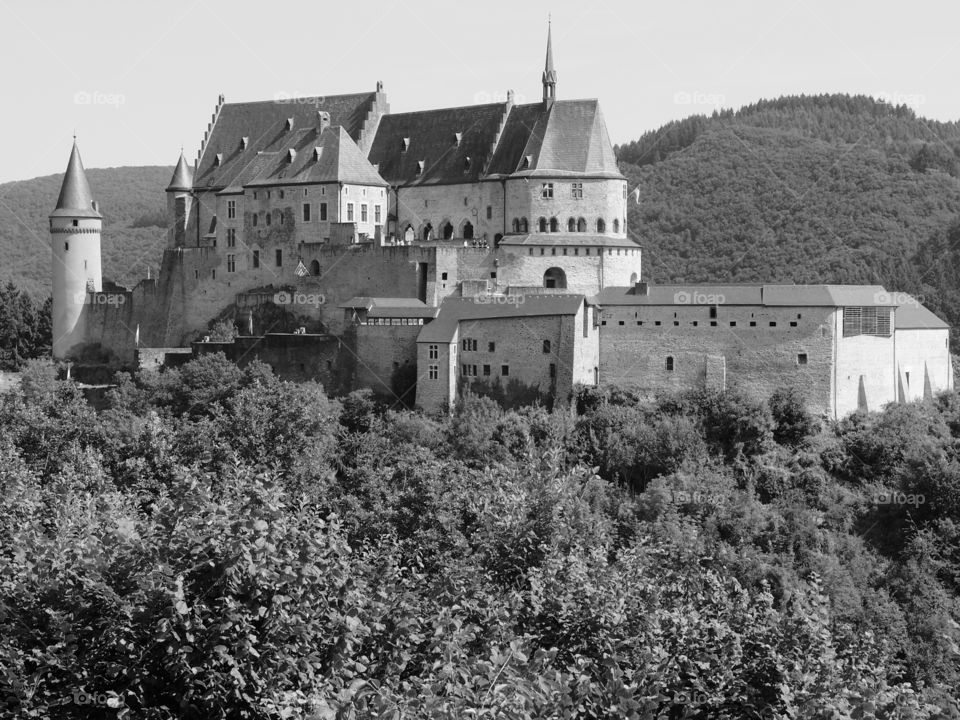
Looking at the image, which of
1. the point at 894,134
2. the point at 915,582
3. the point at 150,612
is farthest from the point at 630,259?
the point at 894,134

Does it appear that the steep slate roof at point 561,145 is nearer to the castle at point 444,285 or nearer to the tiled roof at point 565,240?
the castle at point 444,285

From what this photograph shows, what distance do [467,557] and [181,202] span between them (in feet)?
134

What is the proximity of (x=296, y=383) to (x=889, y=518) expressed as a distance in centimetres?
2166

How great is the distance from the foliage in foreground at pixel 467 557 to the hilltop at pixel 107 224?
50.9 meters

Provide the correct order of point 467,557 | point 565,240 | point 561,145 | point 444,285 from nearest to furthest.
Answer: point 467,557 → point 444,285 → point 565,240 → point 561,145

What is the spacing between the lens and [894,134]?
102 metres

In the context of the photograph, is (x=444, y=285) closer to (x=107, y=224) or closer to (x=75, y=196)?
(x=75, y=196)

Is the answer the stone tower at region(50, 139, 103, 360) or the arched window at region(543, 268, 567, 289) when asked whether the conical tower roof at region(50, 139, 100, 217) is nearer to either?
the stone tower at region(50, 139, 103, 360)

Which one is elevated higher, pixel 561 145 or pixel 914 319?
pixel 561 145

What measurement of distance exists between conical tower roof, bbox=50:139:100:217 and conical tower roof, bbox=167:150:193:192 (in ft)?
12.0

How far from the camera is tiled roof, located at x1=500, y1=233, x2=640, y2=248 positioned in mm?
56188

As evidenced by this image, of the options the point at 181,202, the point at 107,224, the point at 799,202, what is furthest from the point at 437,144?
the point at 107,224

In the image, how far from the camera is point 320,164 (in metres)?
60.2

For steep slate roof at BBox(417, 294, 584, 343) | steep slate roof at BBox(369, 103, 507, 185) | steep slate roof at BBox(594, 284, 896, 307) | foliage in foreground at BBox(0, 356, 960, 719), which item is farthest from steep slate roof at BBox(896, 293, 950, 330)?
steep slate roof at BBox(369, 103, 507, 185)
